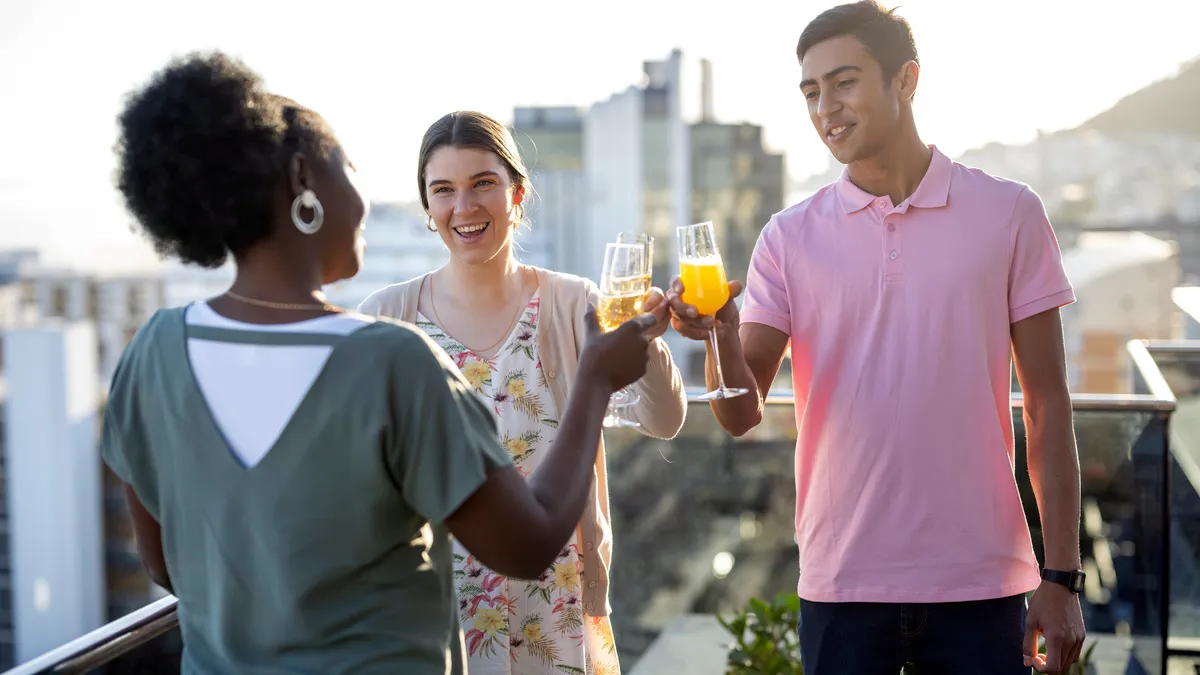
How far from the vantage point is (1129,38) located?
69.9ft

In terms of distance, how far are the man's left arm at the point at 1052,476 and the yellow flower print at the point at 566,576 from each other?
0.77 m

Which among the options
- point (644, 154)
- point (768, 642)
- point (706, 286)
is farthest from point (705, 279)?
point (644, 154)

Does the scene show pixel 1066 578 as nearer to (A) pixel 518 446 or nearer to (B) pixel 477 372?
(A) pixel 518 446

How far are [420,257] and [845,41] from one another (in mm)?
53072

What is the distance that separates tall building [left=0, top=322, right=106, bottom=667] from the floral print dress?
182 ft

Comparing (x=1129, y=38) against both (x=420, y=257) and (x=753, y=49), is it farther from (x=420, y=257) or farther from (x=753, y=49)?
(x=420, y=257)

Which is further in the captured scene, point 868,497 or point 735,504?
point 735,504

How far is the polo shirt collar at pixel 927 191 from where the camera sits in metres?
1.84

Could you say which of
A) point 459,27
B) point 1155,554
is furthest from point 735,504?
point 459,27

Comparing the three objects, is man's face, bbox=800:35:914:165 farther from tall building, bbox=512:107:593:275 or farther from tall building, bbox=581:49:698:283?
tall building, bbox=512:107:593:275

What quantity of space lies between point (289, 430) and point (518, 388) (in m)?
0.86

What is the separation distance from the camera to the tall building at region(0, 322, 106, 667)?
52.7m

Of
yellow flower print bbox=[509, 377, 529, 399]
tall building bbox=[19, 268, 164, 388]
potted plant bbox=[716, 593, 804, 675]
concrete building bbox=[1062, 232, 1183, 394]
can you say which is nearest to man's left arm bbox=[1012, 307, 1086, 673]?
yellow flower print bbox=[509, 377, 529, 399]

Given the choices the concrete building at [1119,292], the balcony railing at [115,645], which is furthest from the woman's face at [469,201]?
the concrete building at [1119,292]
